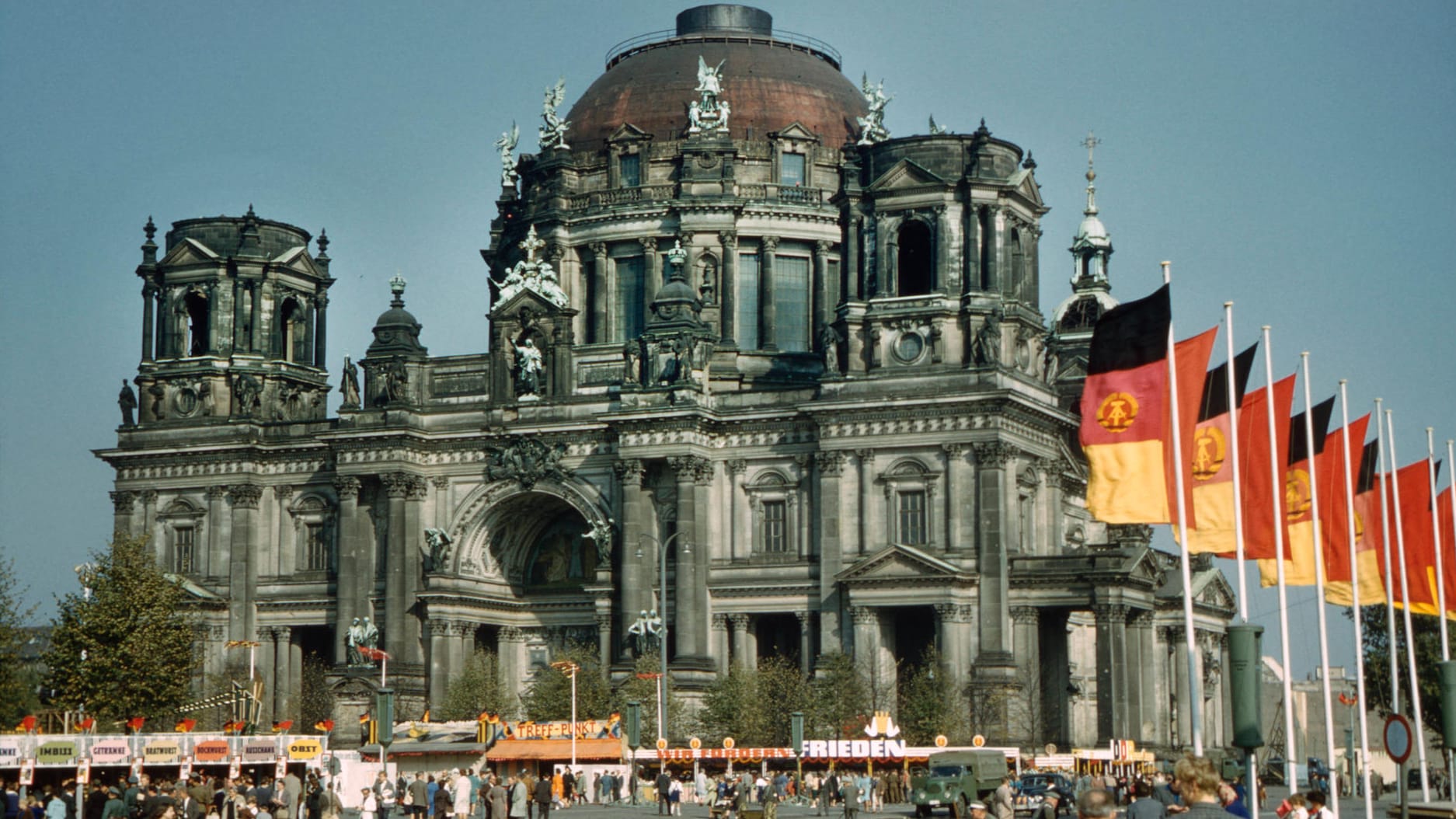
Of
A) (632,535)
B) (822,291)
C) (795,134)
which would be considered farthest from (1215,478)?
(795,134)

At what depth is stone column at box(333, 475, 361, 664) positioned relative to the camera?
103125 millimetres

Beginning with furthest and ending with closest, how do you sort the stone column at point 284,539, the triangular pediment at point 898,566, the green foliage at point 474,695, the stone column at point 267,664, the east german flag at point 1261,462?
1. the stone column at point 284,539
2. the stone column at point 267,664
3. the green foliage at point 474,695
4. the triangular pediment at point 898,566
5. the east german flag at point 1261,462

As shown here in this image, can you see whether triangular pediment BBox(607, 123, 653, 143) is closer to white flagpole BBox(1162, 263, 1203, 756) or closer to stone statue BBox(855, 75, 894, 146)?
stone statue BBox(855, 75, 894, 146)

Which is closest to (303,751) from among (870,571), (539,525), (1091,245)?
(870,571)

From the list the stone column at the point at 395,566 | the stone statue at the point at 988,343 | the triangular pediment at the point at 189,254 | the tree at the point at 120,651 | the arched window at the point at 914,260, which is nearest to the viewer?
the tree at the point at 120,651

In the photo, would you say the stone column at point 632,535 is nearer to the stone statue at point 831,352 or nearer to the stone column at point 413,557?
the stone statue at point 831,352

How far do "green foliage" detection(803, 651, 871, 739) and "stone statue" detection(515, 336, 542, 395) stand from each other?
21091 mm

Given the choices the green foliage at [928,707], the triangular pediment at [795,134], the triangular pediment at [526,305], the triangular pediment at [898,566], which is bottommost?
the green foliage at [928,707]

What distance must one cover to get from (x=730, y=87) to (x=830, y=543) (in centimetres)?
3106

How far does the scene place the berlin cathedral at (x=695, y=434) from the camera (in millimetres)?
93188

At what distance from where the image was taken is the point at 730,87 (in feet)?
382

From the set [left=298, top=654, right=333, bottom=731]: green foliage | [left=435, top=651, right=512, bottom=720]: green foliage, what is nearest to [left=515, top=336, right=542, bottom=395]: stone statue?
[left=435, top=651, right=512, bottom=720]: green foliage

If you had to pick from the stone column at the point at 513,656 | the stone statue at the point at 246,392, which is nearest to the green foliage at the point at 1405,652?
the stone column at the point at 513,656

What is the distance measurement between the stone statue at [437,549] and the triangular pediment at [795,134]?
2672cm
